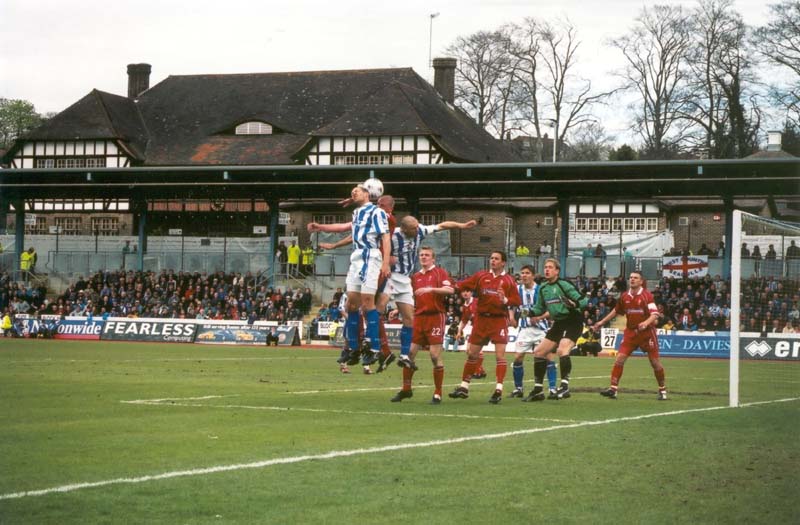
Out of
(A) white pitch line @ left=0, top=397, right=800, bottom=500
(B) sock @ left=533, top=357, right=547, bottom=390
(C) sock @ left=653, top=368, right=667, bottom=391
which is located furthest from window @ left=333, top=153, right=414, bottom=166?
(A) white pitch line @ left=0, top=397, right=800, bottom=500

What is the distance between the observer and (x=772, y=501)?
8.41m

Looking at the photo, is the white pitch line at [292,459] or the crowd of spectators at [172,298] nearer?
the white pitch line at [292,459]

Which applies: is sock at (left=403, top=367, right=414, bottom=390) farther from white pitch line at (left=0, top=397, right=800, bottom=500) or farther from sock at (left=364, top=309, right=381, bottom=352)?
white pitch line at (left=0, top=397, right=800, bottom=500)

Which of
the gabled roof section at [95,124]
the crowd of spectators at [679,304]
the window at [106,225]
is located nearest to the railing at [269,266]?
the crowd of spectators at [679,304]

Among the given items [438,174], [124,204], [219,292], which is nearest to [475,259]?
[438,174]

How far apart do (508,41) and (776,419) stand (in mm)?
24566

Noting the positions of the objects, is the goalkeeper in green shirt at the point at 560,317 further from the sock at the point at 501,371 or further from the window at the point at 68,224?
the window at the point at 68,224

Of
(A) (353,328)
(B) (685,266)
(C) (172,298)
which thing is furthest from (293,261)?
(A) (353,328)

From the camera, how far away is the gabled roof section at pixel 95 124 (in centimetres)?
7500

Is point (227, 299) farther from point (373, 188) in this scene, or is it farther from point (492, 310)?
point (373, 188)

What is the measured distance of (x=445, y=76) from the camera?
265 ft

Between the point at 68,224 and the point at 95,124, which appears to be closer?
the point at 68,224

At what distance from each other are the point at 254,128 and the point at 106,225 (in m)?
12.0

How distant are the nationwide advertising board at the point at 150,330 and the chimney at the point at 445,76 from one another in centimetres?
3637
